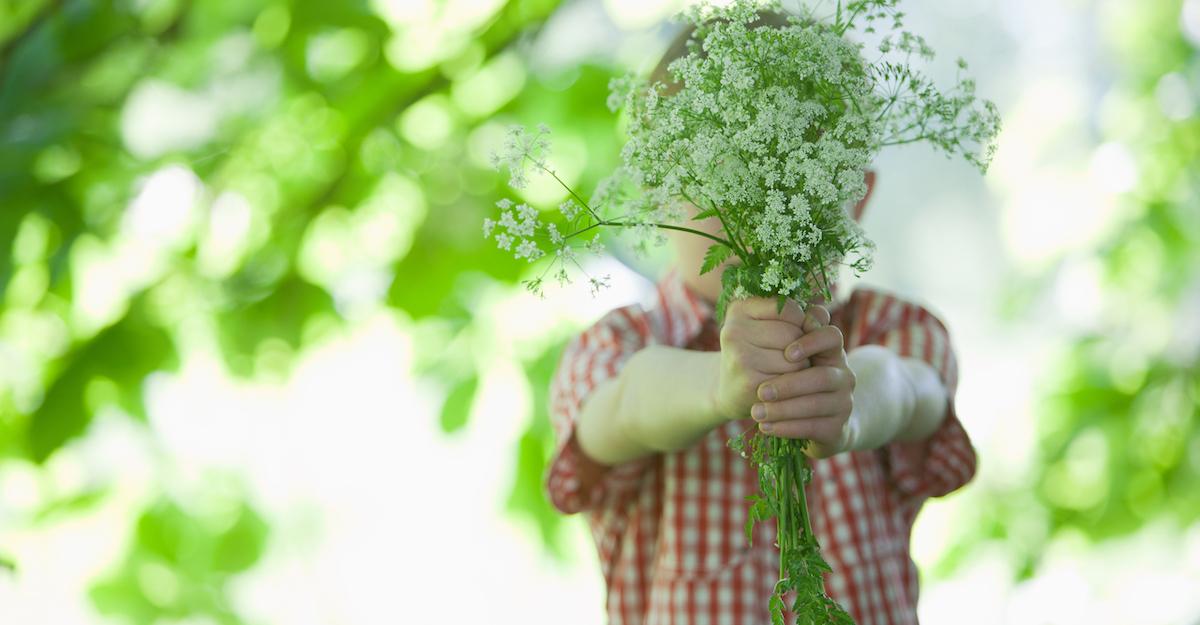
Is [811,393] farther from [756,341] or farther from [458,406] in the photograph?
[458,406]

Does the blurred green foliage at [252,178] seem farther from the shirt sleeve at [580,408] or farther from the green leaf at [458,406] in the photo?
the shirt sleeve at [580,408]

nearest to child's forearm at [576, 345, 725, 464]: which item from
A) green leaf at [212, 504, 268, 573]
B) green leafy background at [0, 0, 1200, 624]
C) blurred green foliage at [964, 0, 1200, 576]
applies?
green leafy background at [0, 0, 1200, 624]

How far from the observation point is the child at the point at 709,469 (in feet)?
2.13

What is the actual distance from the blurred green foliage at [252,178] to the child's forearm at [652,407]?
1.30 feet

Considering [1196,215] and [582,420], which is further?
[1196,215]

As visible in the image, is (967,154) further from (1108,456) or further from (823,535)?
(1108,456)

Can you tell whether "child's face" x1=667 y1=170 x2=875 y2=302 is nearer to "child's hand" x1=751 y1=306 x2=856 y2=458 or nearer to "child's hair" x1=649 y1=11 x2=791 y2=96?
"child's hair" x1=649 y1=11 x2=791 y2=96

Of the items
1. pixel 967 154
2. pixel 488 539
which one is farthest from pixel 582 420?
pixel 488 539

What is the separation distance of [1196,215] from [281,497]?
1.18 m

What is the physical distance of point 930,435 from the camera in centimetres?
70

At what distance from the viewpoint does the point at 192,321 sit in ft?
3.79

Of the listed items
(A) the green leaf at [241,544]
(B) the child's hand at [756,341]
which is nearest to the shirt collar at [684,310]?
(B) the child's hand at [756,341]

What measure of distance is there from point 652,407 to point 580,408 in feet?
0.37

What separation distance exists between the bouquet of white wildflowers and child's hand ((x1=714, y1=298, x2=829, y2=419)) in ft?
0.04
